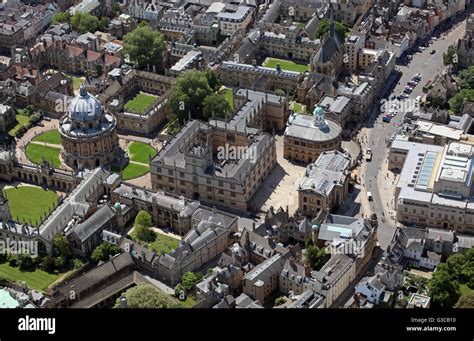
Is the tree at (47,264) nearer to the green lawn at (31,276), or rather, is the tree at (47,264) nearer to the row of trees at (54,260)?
the row of trees at (54,260)

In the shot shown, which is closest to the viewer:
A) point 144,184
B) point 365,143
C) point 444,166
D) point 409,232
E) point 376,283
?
point 376,283

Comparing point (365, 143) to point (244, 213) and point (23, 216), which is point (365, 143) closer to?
point (244, 213)

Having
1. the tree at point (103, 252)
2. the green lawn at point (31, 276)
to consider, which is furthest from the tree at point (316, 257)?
the green lawn at point (31, 276)

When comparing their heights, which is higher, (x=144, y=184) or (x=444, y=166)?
(x=444, y=166)

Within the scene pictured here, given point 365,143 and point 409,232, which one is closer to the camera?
point 409,232

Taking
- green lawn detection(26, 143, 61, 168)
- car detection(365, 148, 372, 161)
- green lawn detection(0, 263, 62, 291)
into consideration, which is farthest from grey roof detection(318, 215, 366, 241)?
green lawn detection(26, 143, 61, 168)

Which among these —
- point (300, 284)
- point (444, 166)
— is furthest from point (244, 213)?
point (444, 166)

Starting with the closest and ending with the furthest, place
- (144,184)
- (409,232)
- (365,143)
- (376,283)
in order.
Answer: (376,283), (409,232), (144,184), (365,143)
